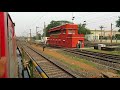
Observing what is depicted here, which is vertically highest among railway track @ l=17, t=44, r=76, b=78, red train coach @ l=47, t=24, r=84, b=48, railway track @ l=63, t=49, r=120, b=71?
red train coach @ l=47, t=24, r=84, b=48

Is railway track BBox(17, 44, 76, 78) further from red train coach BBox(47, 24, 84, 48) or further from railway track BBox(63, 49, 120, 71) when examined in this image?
red train coach BBox(47, 24, 84, 48)

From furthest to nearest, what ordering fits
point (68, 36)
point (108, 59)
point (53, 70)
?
point (68, 36) → point (108, 59) → point (53, 70)

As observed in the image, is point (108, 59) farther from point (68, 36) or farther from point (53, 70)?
point (68, 36)

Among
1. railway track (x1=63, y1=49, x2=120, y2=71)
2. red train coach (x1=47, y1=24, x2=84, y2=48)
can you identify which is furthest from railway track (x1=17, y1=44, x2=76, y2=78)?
red train coach (x1=47, y1=24, x2=84, y2=48)

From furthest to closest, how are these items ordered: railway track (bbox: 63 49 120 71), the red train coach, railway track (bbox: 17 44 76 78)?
the red train coach → railway track (bbox: 63 49 120 71) → railway track (bbox: 17 44 76 78)

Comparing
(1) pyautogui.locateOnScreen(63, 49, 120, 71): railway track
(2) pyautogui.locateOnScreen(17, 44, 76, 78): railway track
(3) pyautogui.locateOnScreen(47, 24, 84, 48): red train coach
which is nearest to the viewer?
(2) pyautogui.locateOnScreen(17, 44, 76, 78): railway track

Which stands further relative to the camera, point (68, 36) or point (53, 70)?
point (68, 36)

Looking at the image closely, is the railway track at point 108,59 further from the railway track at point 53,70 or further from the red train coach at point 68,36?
the red train coach at point 68,36

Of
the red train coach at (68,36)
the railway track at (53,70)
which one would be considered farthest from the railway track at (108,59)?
the red train coach at (68,36)

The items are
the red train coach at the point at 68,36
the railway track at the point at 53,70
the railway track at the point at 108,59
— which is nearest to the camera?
the railway track at the point at 53,70

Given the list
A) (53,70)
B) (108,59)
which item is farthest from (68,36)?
(53,70)
